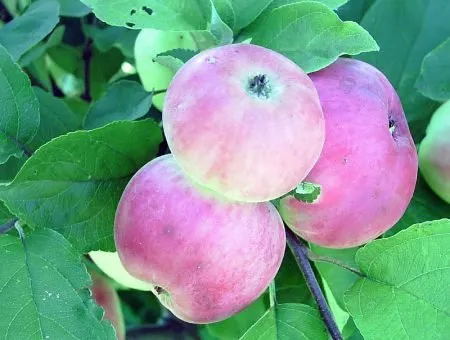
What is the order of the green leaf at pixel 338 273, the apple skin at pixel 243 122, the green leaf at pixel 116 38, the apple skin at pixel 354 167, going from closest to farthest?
the apple skin at pixel 243 122 < the apple skin at pixel 354 167 < the green leaf at pixel 338 273 < the green leaf at pixel 116 38

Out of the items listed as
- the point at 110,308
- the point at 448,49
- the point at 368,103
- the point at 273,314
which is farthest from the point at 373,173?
the point at 110,308

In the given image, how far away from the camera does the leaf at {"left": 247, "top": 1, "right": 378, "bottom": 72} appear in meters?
0.59

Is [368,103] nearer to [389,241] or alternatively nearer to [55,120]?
[389,241]

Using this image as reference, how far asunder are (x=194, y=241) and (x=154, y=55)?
35 centimetres

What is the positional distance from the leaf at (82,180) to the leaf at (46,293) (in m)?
0.03

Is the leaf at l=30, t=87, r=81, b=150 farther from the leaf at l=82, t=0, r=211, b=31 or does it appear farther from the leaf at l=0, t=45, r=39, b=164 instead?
the leaf at l=82, t=0, r=211, b=31

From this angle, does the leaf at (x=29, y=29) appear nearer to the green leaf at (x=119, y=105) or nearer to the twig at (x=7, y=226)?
the green leaf at (x=119, y=105)

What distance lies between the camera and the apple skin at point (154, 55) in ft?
2.77

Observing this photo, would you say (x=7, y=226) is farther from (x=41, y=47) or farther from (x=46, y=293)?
(x=41, y=47)

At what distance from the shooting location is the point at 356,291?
66 centimetres

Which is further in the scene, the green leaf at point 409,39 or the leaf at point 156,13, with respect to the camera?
the green leaf at point 409,39

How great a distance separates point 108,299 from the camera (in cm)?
94

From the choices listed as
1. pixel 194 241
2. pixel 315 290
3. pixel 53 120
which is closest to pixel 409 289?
pixel 315 290

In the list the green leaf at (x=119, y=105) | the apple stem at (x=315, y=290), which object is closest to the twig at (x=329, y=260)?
the apple stem at (x=315, y=290)
